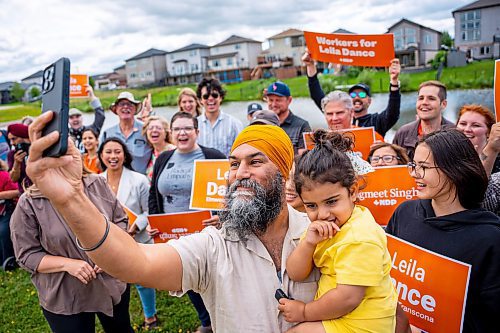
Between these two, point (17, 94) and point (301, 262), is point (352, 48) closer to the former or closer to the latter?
point (301, 262)

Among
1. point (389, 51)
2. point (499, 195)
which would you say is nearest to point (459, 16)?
point (389, 51)

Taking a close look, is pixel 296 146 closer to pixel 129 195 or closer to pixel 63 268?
pixel 129 195

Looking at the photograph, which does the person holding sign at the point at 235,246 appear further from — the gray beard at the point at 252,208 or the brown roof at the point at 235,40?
the brown roof at the point at 235,40

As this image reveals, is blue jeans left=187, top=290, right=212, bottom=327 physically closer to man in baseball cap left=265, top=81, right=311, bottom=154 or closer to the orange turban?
man in baseball cap left=265, top=81, right=311, bottom=154

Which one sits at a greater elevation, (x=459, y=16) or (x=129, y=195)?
(x=459, y=16)

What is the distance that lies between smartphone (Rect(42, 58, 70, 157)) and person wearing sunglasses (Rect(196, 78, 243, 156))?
473 centimetres

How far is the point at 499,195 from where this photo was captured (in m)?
2.98

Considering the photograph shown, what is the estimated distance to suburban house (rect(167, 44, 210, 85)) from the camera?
8500 centimetres

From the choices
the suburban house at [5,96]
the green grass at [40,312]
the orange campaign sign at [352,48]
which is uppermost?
the suburban house at [5,96]

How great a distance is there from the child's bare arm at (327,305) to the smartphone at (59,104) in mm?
1284

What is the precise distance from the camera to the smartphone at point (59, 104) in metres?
1.35

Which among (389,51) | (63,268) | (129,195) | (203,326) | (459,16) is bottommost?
(203,326)

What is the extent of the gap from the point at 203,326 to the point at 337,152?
3.65 meters

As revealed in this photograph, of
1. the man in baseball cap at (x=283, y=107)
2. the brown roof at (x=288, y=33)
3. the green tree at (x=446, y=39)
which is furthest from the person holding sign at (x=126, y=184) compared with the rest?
the brown roof at (x=288, y=33)
